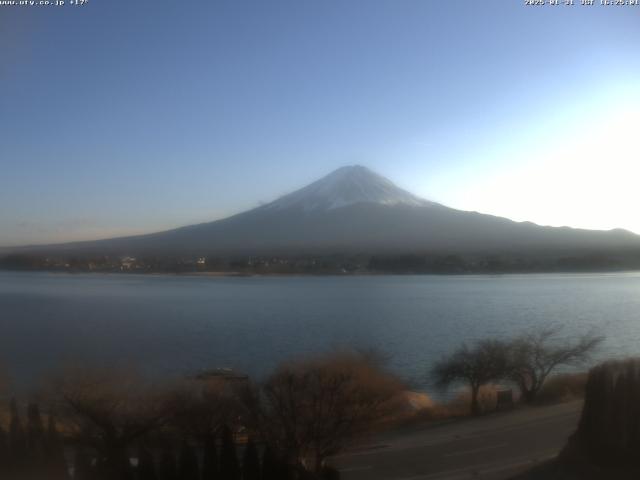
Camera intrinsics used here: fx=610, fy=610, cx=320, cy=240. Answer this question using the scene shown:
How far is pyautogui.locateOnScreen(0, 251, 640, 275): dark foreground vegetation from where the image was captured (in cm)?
1448

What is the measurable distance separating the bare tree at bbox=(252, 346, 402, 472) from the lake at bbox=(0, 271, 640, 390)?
2212mm

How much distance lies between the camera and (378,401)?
5.55 meters

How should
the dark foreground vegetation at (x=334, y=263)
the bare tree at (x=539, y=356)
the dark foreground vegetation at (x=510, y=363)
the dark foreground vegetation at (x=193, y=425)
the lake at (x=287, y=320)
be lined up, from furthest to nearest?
the dark foreground vegetation at (x=334, y=263) → the lake at (x=287, y=320) → the dark foreground vegetation at (x=510, y=363) → the bare tree at (x=539, y=356) → the dark foreground vegetation at (x=193, y=425)

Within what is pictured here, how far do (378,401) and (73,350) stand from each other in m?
4.68

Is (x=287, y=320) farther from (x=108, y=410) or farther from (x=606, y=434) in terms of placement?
(x=606, y=434)

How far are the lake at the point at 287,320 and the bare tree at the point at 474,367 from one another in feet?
0.98

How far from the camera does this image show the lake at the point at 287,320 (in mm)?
8469

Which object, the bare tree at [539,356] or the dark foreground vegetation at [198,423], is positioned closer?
the dark foreground vegetation at [198,423]

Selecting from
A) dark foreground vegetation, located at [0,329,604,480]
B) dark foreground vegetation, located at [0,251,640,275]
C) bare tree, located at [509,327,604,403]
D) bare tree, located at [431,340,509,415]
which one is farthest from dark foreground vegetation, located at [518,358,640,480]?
dark foreground vegetation, located at [0,251,640,275]

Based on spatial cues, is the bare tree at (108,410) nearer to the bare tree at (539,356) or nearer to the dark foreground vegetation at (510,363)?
the dark foreground vegetation at (510,363)

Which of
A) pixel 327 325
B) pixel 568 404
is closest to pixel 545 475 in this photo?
pixel 568 404

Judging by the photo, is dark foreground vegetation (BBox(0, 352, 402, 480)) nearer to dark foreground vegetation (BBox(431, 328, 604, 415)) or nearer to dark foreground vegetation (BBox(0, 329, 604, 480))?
dark foreground vegetation (BBox(0, 329, 604, 480))

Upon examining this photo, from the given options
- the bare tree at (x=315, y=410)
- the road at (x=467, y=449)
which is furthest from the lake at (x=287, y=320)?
the bare tree at (x=315, y=410)

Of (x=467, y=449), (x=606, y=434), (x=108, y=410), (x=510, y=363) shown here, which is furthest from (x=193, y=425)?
(x=510, y=363)
